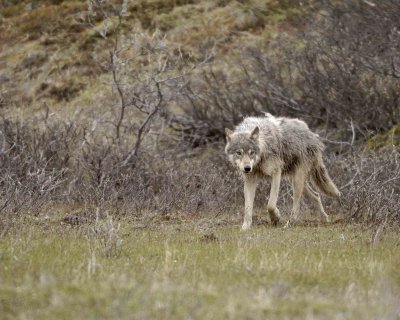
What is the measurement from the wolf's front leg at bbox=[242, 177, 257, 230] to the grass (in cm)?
109

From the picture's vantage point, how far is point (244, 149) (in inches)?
401

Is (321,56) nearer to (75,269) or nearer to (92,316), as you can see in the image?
(75,269)

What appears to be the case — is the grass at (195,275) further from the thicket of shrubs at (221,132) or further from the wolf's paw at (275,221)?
the thicket of shrubs at (221,132)

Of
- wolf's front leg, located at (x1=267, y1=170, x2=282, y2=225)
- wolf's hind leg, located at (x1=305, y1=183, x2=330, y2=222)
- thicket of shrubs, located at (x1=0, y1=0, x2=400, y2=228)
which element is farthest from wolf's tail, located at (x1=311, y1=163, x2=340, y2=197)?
wolf's front leg, located at (x1=267, y1=170, x2=282, y2=225)

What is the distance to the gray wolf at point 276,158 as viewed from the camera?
33.7 ft

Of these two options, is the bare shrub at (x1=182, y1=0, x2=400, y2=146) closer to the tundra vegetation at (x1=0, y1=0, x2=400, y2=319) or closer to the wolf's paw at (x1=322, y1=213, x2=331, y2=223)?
the tundra vegetation at (x1=0, y1=0, x2=400, y2=319)

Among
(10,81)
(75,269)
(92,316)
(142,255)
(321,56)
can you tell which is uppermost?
(92,316)

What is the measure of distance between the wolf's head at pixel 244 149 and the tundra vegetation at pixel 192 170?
976mm

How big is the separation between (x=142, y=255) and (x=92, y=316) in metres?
2.66

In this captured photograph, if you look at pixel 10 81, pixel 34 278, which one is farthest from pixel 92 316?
pixel 10 81

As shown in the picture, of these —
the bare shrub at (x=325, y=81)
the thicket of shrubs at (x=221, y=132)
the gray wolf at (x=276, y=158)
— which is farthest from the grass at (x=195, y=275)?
the bare shrub at (x=325, y=81)

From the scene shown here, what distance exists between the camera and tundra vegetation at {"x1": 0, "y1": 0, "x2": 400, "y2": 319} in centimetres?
512

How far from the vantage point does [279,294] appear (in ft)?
16.7

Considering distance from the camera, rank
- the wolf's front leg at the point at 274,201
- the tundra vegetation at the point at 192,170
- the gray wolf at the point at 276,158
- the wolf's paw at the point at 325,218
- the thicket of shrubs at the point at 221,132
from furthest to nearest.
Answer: the thicket of shrubs at the point at 221,132 < the wolf's paw at the point at 325,218 < the wolf's front leg at the point at 274,201 < the gray wolf at the point at 276,158 < the tundra vegetation at the point at 192,170
